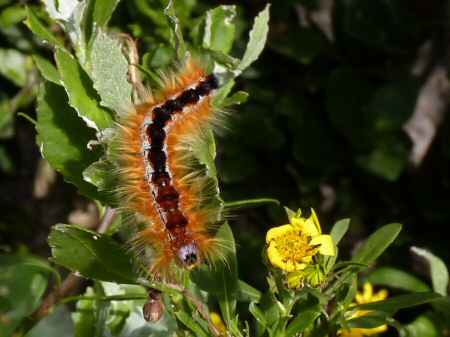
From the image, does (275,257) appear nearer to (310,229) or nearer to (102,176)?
(310,229)

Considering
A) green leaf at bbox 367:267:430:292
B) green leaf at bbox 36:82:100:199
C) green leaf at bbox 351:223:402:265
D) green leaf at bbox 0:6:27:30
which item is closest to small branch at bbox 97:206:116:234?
green leaf at bbox 36:82:100:199

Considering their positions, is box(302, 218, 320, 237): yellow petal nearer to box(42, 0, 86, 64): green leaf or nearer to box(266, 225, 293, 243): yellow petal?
box(266, 225, 293, 243): yellow petal

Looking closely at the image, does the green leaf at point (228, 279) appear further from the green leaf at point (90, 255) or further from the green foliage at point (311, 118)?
the green foliage at point (311, 118)

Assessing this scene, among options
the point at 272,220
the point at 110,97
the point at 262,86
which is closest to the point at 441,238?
the point at 272,220

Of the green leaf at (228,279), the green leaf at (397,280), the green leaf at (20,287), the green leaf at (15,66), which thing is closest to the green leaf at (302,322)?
the green leaf at (228,279)

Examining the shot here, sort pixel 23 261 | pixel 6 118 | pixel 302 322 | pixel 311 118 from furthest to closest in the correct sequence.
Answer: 1. pixel 311 118
2. pixel 6 118
3. pixel 23 261
4. pixel 302 322

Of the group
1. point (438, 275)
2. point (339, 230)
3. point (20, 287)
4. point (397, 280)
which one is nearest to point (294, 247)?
point (339, 230)
